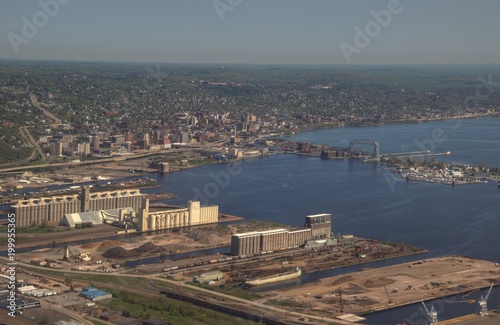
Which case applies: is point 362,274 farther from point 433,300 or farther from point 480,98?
point 480,98

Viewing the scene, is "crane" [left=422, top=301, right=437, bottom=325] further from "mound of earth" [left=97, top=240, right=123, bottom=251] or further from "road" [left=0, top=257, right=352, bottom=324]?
"mound of earth" [left=97, top=240, right=123, bottom=251]

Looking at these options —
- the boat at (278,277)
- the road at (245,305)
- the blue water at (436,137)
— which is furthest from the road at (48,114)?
the road at (245,305)

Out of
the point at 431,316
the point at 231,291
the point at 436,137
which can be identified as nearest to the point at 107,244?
the point at 231,291

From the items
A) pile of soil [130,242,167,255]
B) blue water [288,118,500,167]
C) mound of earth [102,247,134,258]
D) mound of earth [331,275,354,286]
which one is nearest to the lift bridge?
blue water [288,118,500,167]

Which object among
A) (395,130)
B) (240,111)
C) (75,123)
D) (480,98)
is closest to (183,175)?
(75,123)

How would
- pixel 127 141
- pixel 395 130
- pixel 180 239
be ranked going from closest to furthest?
1. pixel 180 239
2. pixel 127 141
3. pixel 395 130

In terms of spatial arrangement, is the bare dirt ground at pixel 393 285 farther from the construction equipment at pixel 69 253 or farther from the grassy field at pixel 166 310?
the construction equipment at pixel 69 253

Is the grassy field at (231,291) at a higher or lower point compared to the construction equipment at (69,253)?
higher
